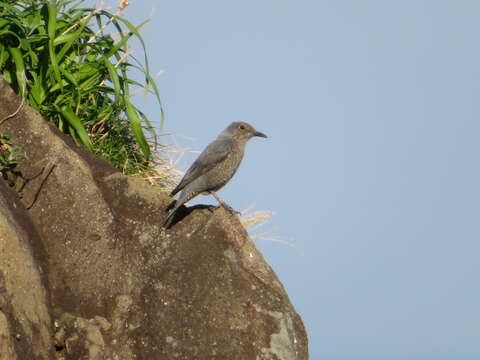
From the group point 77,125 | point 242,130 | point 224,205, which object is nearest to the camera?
point 224,205

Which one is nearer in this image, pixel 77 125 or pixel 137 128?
pixel 77 125

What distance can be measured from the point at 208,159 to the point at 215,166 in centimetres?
11

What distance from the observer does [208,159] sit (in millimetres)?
8023

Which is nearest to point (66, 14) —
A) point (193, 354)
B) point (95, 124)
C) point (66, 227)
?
point (95, 124)

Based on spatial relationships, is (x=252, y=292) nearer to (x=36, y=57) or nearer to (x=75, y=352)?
(x=75, y=352)

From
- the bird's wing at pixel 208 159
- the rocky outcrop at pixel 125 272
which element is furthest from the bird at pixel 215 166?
the rocky outcrop at pixel 125 272

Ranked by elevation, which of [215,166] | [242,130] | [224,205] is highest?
[242,130]

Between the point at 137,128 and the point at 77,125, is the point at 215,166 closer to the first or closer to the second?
the point at 137,128

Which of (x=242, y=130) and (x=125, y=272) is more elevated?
(x=242, y=130)

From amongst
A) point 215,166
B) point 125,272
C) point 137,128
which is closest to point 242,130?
point 215,166

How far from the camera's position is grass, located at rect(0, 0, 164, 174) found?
846 cm

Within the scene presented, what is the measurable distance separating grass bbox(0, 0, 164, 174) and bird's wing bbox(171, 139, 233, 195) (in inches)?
46.1

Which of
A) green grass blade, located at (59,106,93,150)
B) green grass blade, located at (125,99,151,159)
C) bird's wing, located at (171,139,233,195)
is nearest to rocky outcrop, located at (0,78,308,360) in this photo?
bird's wing, located at (171,139,233,195)

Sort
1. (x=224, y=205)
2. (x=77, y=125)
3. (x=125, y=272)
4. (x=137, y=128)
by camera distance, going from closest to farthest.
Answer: (x=125, y=272) → (x=224, y=205) → (x=77, y=125) → (x=137, y=128)
